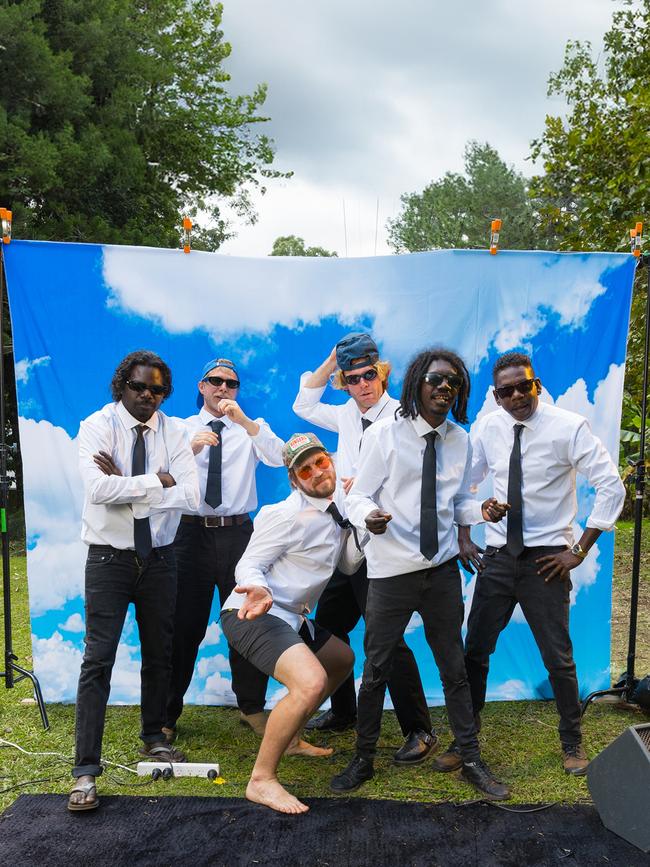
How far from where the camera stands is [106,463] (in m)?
3.61

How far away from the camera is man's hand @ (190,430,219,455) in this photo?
4.28 metres

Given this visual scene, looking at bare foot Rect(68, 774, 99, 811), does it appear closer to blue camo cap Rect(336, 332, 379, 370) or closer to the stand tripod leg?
the stand tripod leg

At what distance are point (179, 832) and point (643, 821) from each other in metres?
1.76

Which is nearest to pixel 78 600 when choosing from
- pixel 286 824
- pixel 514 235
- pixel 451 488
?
pixel 286 824

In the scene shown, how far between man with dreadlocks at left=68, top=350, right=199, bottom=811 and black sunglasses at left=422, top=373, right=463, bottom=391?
122 cm

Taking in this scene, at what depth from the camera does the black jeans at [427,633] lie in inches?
138

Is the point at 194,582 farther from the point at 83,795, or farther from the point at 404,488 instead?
the point at 404,488

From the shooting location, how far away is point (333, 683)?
12.3 ft

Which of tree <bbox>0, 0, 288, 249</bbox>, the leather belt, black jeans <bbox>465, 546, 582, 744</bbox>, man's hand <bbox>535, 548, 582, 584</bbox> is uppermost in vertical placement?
tree <bbox>0, 0, 288, 249</bbox>

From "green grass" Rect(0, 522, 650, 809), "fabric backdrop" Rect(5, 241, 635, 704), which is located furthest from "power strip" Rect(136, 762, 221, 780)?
"fabric backdrop" Rect(5, 241, 635, 704)

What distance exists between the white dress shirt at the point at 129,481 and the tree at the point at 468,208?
2944 cm

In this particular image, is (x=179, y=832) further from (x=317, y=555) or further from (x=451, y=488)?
(x=451, y=488)

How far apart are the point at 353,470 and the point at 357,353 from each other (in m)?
0.62

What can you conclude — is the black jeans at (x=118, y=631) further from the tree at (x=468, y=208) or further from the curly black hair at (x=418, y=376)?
the tree at (x=468, y=208)
